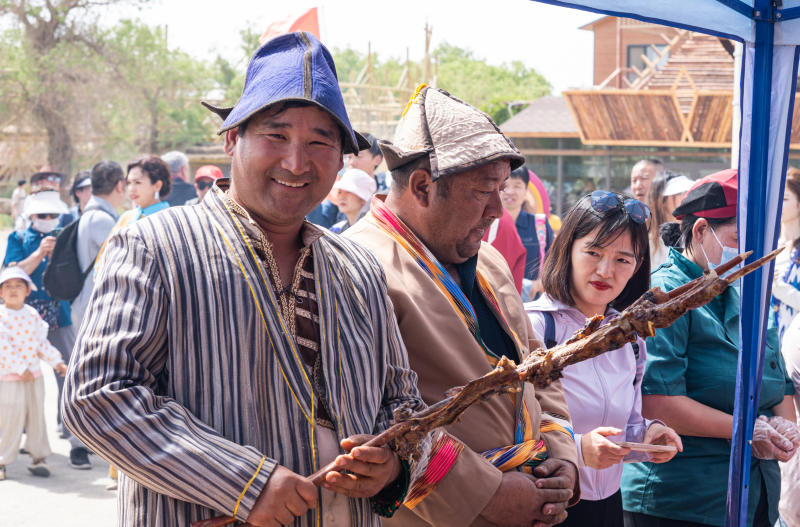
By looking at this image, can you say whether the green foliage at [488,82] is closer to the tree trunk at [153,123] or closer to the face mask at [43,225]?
the tree trunk at [153,123]

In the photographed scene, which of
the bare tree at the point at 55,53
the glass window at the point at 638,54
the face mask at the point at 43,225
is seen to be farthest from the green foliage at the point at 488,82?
the face mask at the point at 43,225

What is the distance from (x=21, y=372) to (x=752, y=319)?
5.20m

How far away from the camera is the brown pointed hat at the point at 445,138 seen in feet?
7.25

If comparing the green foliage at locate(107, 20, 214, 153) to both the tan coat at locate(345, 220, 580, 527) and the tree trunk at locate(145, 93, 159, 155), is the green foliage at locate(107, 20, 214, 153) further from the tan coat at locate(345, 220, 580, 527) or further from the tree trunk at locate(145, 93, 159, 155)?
the tan coat at locate(345, 220, 580, 527)

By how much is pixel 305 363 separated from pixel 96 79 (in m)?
25.5

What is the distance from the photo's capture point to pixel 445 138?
226cm

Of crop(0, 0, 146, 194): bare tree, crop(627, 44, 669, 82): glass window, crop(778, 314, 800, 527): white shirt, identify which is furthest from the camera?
crop(627, 44, 669, 82): glass window

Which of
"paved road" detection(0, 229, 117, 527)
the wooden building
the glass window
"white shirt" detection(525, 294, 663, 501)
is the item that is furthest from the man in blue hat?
the glass window

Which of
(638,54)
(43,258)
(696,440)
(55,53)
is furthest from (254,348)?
(638,54)

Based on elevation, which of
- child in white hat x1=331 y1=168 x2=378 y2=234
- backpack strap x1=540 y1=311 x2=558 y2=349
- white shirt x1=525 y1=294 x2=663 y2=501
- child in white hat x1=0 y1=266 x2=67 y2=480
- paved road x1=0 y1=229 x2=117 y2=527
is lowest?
paved road x1=0 y1=229 x2=117 y2=527

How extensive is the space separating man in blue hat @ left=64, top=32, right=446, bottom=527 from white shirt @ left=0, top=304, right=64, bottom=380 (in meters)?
4.59

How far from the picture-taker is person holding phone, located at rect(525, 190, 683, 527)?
2643 millimetres

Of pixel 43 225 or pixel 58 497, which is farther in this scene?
pixel 43 225

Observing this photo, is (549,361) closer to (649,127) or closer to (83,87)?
(649,127)
